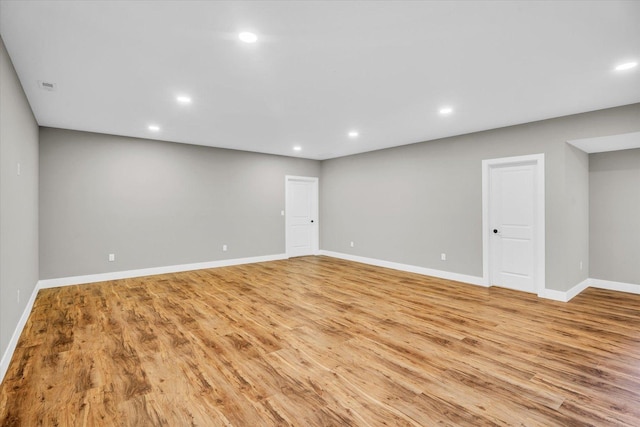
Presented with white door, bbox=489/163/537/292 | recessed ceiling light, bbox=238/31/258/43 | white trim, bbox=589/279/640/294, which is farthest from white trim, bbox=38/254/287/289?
white trim, bbox=589/279/640/294

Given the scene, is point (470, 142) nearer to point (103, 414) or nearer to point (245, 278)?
point (245, 278)

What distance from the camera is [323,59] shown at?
2.62m

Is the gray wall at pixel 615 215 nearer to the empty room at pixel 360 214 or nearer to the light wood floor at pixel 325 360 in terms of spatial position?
the empty room at pixel 360 214

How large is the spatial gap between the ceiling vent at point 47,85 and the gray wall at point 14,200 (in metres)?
0.18

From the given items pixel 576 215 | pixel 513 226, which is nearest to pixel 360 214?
pixel 513 226

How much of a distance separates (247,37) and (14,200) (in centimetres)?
269

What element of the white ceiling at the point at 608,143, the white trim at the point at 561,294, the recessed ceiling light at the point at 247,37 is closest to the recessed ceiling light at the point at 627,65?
the white ceiling at the point at 608,143

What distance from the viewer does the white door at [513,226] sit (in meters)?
4.57

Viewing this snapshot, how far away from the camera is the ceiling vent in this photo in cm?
313

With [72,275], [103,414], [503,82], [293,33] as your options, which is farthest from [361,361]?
[72,275]

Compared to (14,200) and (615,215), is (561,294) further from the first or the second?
(14,200)

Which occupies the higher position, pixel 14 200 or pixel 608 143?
pixel 608 143

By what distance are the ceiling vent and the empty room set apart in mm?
39

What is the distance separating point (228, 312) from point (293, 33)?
3109 mm
